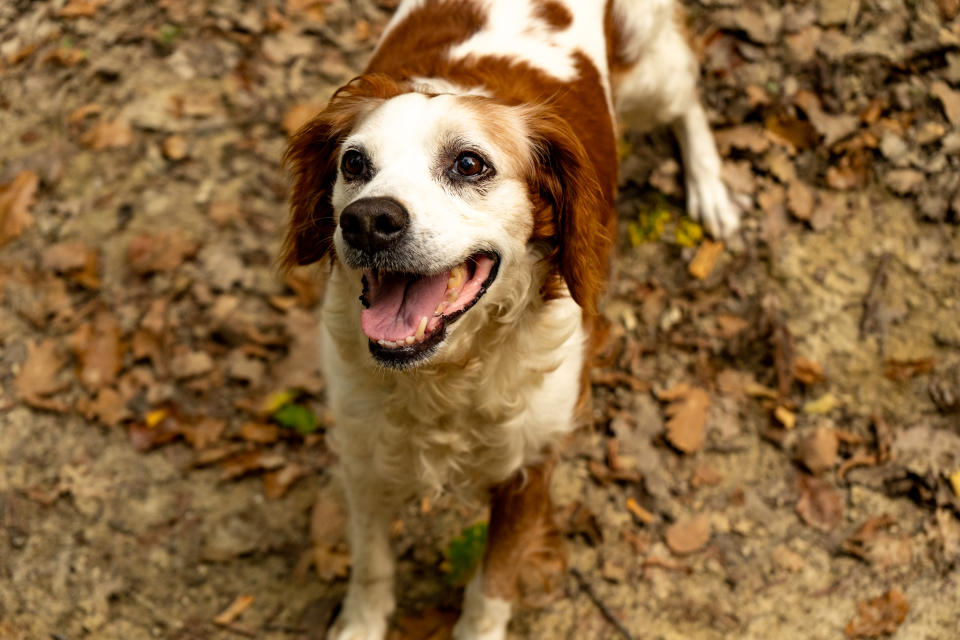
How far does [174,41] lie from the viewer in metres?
4.50

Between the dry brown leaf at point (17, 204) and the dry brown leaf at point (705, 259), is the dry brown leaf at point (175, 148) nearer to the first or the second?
the dry brown leaf at point (17, 204)

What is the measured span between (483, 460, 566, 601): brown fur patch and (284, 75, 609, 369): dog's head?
2.29ft

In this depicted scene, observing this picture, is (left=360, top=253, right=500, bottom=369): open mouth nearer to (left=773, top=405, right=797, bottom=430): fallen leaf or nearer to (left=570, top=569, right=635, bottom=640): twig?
(left=570, top=569, right=635, bottom=640): twig

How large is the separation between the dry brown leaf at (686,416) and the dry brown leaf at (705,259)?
1.74 ft

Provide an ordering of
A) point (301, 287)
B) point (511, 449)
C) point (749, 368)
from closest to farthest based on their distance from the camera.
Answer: point (511, 449) < point (749, 368) < point (301, 287)

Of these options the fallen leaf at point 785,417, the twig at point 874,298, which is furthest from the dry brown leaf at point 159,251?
the twig at point 874,298

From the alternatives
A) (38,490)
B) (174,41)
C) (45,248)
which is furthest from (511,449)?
(174,41)

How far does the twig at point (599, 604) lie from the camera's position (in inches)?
121

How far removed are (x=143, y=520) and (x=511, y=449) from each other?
5.33ft

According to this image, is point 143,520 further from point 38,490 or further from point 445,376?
point 445,376

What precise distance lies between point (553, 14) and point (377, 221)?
127 centimetres

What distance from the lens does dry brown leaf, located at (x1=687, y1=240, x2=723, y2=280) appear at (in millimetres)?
3795

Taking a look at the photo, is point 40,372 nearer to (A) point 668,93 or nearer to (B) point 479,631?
(B) point 479,631

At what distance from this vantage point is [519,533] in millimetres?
2834
